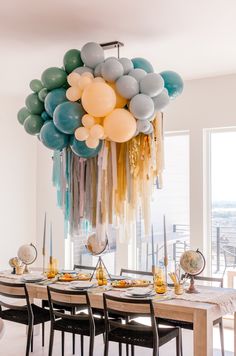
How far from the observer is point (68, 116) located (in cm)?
361

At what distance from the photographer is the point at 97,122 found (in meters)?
3.66

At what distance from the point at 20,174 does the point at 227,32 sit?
11.5 feet

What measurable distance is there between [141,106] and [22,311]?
2.18 metres

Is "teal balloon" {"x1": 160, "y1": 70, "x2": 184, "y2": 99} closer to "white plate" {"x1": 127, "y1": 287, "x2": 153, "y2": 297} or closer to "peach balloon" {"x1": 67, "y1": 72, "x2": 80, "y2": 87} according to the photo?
"peach balloon" {"x1": 67, "y1": 72, "x2": 80, "y2": 87}

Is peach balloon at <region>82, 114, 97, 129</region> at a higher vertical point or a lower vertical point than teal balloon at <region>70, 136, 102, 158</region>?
higher

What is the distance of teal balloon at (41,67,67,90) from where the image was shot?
3.79 m

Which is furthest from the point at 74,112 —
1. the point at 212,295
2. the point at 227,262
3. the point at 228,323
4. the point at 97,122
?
the point at 228,323

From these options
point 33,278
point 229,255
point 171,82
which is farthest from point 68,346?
point 171,82

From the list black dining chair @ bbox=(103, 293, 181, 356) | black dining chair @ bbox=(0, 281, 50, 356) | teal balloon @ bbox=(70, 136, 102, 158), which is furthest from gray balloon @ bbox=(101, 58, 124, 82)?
black dining chair @ bbox=(0, 281, 50, 356)

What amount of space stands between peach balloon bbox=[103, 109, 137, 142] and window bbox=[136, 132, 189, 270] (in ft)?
6.85

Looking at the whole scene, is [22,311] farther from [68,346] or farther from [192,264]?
[192,264]

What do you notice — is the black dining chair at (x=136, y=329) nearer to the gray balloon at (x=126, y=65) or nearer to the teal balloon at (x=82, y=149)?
the teal balloon at (x=82, y=149)

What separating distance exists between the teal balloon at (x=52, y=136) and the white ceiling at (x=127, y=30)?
28.8 inches

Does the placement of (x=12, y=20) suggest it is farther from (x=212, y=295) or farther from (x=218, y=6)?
(x=212, y=295)
